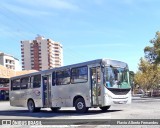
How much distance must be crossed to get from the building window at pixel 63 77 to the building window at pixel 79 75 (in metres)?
0.50

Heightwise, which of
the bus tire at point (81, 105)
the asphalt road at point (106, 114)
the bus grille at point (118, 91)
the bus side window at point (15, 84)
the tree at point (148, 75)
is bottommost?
the asphalt road at point (106, 114)

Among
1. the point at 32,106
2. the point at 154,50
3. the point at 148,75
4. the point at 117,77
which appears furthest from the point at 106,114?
the point at 148,75

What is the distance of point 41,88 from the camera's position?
2259 cm

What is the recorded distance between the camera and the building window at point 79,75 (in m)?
18.9

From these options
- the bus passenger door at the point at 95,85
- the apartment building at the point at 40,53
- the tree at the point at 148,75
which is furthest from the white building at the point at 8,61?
the bus passenger door at the point at 95,85

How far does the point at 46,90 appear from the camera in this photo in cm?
2227

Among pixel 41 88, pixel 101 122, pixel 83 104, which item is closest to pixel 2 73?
pixel 41 88

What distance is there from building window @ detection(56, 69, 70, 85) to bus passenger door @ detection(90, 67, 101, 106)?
2055mm

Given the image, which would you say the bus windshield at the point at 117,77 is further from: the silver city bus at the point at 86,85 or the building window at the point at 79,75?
the building window at the point at 79,75

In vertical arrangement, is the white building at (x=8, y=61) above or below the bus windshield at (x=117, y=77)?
above

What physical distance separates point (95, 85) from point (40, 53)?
64.9 m

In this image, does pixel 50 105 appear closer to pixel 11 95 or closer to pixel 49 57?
pixel 11 95

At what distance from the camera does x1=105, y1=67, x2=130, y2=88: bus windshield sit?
60.3ft

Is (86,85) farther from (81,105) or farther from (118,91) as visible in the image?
(118,91)
